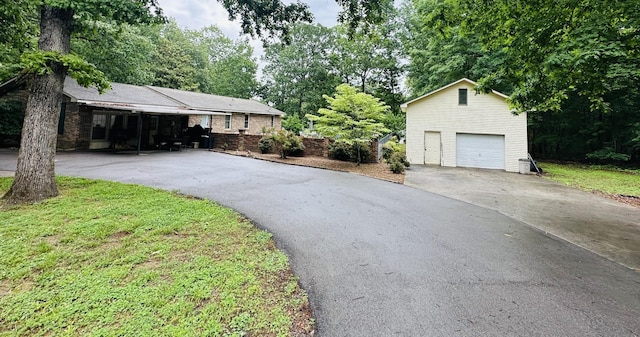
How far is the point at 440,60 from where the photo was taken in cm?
2184

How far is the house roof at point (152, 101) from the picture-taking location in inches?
529

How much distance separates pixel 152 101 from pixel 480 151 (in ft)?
65.5

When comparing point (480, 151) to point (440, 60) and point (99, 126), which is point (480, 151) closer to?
point (440, 60)

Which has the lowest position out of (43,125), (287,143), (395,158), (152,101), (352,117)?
(43,125)

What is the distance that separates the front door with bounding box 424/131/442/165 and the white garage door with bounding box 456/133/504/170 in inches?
41.7

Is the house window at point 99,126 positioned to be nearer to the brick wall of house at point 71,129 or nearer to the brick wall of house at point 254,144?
the brick wall of house at point 71,129

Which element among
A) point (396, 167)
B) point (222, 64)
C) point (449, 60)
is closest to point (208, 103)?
point (396, 167)

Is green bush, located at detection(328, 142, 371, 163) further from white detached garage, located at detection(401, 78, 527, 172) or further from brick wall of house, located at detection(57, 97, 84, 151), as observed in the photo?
brick wall of house, located at detection(57, 97, 84, 151)

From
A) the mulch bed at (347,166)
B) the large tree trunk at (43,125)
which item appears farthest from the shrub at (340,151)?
the large tree trunk at (43,125)

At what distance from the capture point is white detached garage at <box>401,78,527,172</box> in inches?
615

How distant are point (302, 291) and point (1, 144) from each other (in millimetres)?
18661

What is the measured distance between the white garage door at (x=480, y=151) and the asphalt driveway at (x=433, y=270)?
1055cm

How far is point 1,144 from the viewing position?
13.4 metres

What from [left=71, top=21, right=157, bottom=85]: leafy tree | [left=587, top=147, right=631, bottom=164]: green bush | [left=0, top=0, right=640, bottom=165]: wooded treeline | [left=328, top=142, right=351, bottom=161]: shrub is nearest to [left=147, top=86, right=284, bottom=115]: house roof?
[left=71, top=21, right=157, bottom=85]: leafy tree
